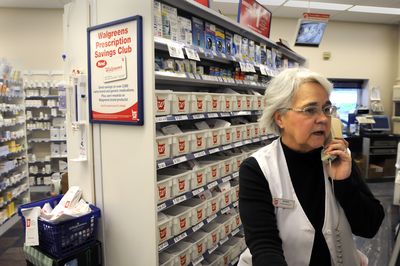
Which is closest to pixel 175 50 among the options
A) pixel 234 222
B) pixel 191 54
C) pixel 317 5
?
pixel 191 54

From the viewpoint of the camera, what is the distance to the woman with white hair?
1.34 m

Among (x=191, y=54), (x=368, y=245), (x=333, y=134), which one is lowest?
(x=368, y=245)

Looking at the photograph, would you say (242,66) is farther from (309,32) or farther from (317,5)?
(317,5)

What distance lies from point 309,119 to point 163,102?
128cm

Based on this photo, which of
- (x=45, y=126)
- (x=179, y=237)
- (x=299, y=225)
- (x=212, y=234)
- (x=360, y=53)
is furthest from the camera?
(x=360, y=53)

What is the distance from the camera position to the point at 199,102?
285cm

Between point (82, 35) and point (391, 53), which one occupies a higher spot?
point (391, 53)

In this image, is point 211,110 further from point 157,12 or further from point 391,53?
point 391,53

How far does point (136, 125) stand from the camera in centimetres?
236

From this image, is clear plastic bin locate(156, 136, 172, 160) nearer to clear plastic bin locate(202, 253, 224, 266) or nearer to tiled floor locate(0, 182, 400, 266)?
clear plastic bin locate(202, 253, 224, 266)

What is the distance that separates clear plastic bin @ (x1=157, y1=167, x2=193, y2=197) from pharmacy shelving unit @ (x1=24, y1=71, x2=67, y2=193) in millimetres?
5224

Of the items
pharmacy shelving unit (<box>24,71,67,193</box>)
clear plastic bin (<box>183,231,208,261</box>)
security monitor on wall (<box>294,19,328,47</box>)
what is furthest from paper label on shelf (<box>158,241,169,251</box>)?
pharmacy shelving unit (<box>24,71,67,193</box>)

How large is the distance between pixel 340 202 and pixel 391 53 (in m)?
8.79

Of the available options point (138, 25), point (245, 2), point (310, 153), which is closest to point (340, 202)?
point (310, 153)
